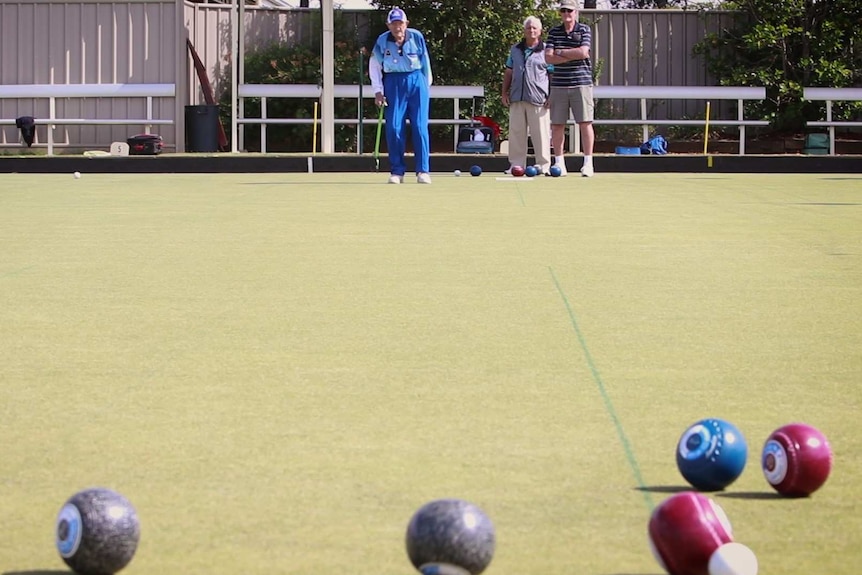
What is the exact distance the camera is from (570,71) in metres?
13.7

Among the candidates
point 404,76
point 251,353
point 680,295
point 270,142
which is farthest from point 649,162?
point 251,353

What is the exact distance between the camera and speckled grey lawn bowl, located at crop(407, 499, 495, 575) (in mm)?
2154

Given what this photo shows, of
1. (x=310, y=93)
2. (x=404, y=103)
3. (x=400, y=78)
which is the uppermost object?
(x=310, y=93)

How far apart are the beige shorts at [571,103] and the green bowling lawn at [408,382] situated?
17.1ft

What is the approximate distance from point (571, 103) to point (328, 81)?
454 centimetres

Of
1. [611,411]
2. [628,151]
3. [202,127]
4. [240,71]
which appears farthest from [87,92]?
[611,411]

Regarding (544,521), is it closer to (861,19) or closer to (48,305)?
(48,305)

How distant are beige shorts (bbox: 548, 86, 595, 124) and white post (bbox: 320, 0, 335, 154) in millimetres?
4273

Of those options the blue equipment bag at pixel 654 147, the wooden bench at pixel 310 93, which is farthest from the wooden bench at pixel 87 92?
the blue equipment bag at pixel 654 147

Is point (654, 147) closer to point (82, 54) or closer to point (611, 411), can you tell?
point (82, 54)

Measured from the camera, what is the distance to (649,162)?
16.3 meters

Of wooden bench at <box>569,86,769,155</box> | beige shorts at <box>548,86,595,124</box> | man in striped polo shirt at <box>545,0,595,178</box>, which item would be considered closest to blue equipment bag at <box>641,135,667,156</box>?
wooden bench at <box>569,86,769,155</box>

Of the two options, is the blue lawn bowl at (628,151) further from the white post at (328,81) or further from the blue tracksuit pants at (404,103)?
the blue tracksuit pants at (404,103)

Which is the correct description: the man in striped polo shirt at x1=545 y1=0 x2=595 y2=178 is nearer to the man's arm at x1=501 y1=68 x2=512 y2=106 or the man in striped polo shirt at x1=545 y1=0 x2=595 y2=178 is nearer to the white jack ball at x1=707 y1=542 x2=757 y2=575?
the man's arm at x1=501 y1=68 x2=512 y2=106
